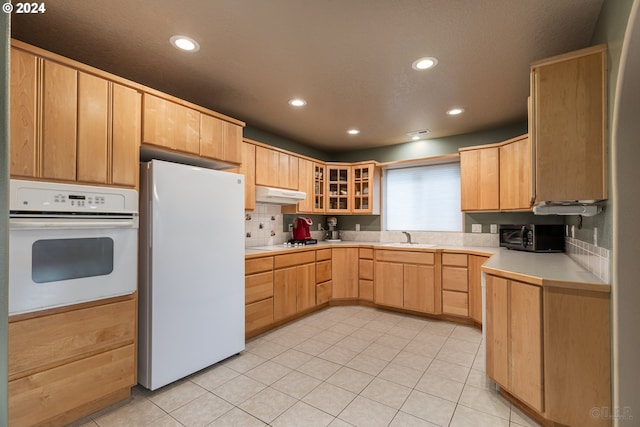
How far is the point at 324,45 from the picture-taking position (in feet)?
6.53

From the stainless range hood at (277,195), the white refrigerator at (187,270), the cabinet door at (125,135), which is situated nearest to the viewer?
the cabinet door at (125,135)

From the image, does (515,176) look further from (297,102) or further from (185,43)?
(185,43)

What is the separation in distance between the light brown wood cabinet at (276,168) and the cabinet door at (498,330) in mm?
2476

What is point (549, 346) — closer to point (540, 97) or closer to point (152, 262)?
point (540, 97)

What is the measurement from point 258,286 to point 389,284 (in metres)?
1.76

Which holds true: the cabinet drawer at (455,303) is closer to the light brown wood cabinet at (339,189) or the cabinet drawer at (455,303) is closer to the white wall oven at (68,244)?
the light brown wood cabinet at (339,189)

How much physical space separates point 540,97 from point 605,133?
37 cm

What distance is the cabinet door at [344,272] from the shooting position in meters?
4.11

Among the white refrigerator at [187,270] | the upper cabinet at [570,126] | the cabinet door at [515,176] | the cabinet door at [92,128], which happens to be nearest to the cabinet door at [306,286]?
the white refrigerator at [187,270]

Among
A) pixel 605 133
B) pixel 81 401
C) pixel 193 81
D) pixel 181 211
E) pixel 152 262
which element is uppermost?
pixel 193 81

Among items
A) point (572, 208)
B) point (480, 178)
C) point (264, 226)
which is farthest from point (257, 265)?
point (480, 178)

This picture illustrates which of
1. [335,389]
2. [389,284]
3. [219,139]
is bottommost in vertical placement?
[335,389]

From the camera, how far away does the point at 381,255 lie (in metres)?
3.91

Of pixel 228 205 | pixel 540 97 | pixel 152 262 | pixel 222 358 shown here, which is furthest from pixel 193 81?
pixel 540 97
